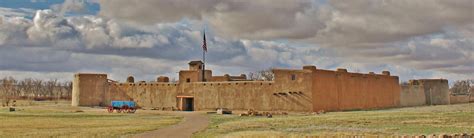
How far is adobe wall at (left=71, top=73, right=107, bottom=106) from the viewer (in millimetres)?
66062

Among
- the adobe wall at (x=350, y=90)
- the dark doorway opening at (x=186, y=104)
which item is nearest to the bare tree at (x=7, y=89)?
the dark doorway opening at (x=186, y=104)

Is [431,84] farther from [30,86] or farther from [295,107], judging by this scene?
[30,86]

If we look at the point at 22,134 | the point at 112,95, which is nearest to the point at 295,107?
the point at 112,95

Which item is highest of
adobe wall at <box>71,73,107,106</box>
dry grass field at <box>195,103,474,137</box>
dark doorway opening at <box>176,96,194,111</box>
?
adobe wall at <box>71,73,107,106</box>

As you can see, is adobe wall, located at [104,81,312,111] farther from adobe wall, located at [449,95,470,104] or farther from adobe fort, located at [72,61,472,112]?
adobe wall, located at [449,95,470,104]

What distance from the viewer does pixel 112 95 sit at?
65.4 meters

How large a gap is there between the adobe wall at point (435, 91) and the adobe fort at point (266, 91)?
0.62 ft

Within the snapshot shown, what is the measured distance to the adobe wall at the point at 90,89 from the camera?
217 feet

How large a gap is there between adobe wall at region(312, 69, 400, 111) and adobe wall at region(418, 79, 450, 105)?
11488mm

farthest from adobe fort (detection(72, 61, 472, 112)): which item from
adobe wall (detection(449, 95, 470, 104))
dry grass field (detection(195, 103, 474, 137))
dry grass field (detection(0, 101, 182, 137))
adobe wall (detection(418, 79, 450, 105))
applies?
dry grass field (detection(195, 103, 474, 137))

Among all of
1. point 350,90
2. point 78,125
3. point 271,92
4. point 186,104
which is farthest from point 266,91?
point 78,125

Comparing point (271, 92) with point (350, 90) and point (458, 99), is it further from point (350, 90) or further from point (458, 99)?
point (458, 99)

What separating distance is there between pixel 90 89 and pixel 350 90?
31793 millimetres

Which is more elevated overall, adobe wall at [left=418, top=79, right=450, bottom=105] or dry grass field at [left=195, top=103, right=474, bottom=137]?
adobe wall at [left=418, top=79, right=450, bottom=105]
